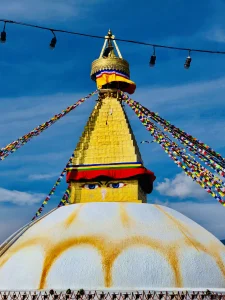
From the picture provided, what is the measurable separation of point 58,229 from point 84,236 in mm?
700

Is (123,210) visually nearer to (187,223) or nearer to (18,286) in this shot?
(187,223)

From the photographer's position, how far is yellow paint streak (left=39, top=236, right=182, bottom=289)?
29.5 feet

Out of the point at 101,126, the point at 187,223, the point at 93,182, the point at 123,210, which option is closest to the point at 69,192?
the point at 93,182

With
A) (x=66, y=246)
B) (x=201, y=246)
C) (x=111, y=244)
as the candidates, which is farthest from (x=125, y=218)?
(x=201, y=246)

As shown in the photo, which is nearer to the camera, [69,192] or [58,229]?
[58,229]

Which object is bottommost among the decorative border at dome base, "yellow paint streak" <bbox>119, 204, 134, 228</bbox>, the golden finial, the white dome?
the decorative border at dome base

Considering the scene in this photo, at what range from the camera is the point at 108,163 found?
472 inches

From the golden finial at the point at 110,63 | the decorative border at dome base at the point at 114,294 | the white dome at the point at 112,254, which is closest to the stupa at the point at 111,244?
the white dome at the point at 112,254

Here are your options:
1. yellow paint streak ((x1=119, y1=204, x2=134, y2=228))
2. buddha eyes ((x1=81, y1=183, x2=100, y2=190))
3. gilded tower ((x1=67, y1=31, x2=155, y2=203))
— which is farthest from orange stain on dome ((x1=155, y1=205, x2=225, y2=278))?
buddha eyes ((x1=81, y1=183, x2=100, y2=190))

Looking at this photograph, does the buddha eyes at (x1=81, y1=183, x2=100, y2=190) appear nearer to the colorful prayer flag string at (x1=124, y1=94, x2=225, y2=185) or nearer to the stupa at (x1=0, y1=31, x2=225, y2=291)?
the stupa at (x1=0, y1=31, x2=225, y2=291)

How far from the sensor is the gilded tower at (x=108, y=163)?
1178 cm

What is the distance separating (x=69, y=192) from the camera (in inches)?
507

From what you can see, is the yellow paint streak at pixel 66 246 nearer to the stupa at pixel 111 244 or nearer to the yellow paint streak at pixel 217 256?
the stupa at pixel 111 244

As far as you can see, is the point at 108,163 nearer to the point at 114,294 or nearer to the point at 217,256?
the point at 217,256
